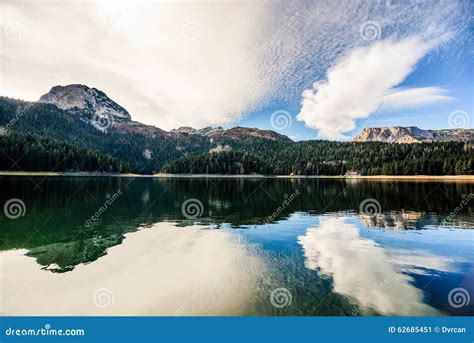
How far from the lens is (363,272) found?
48.8 ft

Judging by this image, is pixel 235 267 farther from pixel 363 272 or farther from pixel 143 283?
pixel 363 272

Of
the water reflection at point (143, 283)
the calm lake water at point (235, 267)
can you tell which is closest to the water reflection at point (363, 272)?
the calm lake water at point (235, 267)

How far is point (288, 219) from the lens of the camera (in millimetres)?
30219

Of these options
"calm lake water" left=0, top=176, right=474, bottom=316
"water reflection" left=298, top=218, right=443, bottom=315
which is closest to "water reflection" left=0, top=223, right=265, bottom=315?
"calm lake water" left=0, top=176, right=474, bottom=316

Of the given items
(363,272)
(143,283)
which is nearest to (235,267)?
(143,283)

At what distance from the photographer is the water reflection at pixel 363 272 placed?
1159 cm

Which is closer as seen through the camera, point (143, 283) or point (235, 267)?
point (143, 283)

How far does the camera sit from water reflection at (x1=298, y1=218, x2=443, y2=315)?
1159 centimetres

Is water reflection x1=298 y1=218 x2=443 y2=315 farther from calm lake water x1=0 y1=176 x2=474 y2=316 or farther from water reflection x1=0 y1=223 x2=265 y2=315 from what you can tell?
water reflection x1=0 y1=223 x2=265 y2=315

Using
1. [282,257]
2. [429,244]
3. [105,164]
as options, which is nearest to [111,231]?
[282,257]

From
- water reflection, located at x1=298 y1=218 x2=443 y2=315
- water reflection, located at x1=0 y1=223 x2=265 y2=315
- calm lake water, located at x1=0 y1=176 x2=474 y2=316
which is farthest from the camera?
water reflection, located at x1=298 y1=218 x2=443 y2=315

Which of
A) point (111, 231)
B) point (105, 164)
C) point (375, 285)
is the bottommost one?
point (375, 285)
